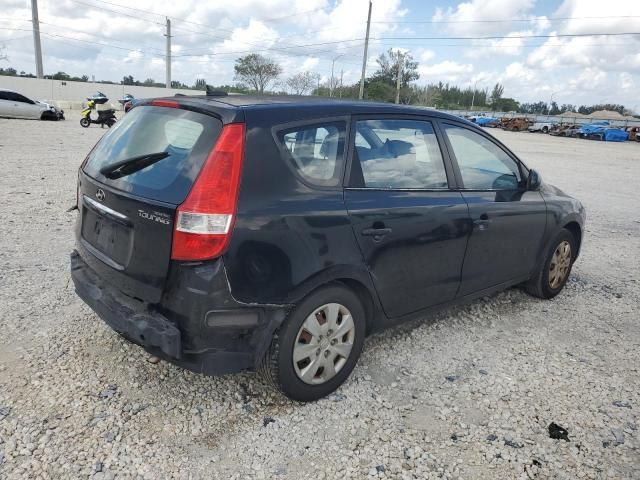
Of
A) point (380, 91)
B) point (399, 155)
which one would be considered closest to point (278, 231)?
point (399, 155)

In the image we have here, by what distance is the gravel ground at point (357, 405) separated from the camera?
241 centimetres

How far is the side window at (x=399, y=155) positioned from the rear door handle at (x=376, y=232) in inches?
10.6

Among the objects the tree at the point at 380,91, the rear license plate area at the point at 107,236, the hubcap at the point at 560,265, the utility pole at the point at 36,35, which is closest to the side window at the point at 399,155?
the rear license plate area at the point at 107,236

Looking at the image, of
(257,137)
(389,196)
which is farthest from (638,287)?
(257,137)

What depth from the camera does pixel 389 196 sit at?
301 cm

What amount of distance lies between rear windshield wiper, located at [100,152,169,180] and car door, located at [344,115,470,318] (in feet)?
3.44

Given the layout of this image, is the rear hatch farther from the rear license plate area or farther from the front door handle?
the front door handle

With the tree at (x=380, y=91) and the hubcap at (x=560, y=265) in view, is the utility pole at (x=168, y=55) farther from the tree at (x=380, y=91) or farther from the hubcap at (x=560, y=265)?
the hubcap at (x=560, y=265)

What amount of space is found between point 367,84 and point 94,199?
243 ft

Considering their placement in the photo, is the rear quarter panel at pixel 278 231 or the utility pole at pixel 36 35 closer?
the rear quarter panel at pixel 278 231

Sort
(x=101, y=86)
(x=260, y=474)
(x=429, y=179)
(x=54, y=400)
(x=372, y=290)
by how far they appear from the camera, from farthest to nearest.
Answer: (x=101, y=86) → (x=429, y=179) → (x=372, y=290) → (x=54, y=400) → (x=260, y=474)

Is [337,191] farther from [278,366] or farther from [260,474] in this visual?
[260,474]

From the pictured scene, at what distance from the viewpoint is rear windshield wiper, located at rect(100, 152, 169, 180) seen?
2.67 m

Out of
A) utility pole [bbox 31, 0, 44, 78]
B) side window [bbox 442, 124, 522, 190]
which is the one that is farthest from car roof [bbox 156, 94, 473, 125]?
utility pole [bbox 31, 0, 44, 78]
